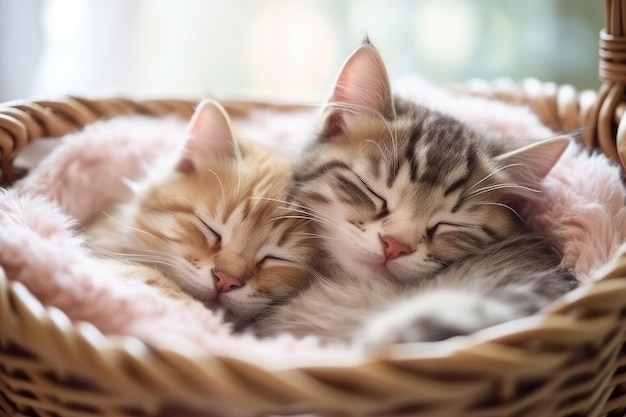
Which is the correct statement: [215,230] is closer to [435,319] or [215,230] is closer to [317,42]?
[435,319]

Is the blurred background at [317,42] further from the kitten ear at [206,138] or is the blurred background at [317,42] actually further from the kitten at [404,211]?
the kitten at [404,211]

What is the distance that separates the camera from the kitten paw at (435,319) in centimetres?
86

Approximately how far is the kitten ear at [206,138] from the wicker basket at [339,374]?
1.88ft

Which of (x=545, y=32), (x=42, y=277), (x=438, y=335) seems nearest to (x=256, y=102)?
(x=42, y=277)

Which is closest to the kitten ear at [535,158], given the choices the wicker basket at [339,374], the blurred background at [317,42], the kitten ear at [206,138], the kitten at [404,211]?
the kitten at [404,211]

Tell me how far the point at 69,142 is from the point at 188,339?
844 millimetres

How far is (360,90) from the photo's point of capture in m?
1.37

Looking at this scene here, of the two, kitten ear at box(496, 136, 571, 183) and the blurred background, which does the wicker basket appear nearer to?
kitten ear at box(496, 136, 571, 183)

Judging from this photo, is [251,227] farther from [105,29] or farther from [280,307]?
[105,29]

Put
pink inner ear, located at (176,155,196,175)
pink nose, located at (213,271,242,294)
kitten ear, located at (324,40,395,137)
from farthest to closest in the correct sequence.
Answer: pink inner ear, located at (176,155,196,175), kitten ear, located at (324,40,395,137), pink nose, located at (213,271,242,294)

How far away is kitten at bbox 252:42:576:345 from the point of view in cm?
111

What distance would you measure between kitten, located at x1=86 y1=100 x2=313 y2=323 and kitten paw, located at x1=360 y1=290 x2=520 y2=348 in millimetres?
355

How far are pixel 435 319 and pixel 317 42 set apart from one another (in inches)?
76.3

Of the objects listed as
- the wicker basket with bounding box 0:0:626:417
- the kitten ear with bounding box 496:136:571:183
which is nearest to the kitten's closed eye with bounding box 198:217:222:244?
the wicker basket with bounding box 0:0:626:417
